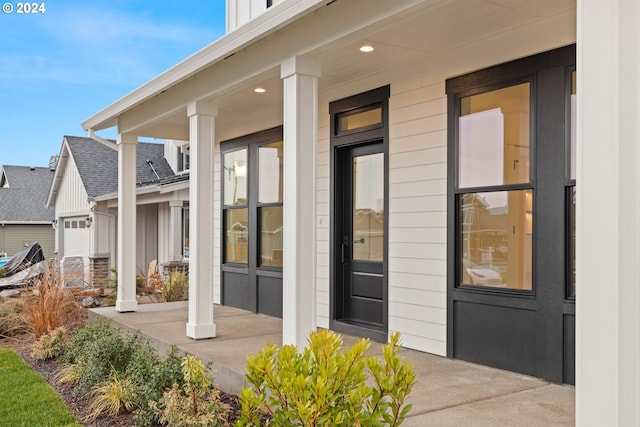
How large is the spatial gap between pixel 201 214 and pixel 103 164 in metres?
15.1

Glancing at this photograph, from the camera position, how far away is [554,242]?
434 centimetres

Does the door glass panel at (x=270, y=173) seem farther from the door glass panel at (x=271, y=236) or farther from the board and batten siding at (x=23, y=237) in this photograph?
the board and batten siding at (x=23, y=237)

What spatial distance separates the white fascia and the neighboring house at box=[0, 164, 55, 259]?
23609 millimetres

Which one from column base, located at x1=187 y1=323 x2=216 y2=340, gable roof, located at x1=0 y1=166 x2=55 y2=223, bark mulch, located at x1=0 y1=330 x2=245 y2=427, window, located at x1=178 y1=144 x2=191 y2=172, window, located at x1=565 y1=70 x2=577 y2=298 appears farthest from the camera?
gable roof, located at x1=0 y1=166 x2=55 y2=223

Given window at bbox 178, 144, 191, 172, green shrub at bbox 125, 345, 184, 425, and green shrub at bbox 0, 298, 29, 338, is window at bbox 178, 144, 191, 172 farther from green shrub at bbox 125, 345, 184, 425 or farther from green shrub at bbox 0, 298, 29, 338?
green shrub at bbox 125, 345, 184, 425

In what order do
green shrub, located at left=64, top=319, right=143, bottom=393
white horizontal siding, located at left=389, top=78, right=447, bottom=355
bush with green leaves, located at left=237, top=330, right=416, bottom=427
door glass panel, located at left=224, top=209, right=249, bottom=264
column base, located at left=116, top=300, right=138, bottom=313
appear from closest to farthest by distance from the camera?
bush with green leaves, located at left=237, top=330, right=416, bottom=427, green shrub, located at left=64, top=319, right=143, bottom=393, white horizontal siding, located at left=389, top=78, right=447, bottom=355, column base, located at left=116, top=300, right=138, bottom=313, door glass panel, located at left=224, top=209, right=249, bottom=264

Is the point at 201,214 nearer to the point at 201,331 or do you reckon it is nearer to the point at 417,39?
the point at 201,331

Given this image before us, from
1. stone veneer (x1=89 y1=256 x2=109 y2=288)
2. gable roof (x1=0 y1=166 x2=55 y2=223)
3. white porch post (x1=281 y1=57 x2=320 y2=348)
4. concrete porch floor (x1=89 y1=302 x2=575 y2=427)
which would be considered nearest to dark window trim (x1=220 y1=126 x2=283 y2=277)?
concrete porch floor (x1=89 y1=302 x2=575 y2=427)

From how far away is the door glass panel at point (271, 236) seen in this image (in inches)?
309

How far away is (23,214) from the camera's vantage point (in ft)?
95.2

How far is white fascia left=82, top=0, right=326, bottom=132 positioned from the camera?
14.1 ft

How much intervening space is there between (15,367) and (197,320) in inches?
83.3

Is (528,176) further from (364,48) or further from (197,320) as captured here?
(197,320)

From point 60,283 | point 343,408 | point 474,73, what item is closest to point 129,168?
point 60,283
